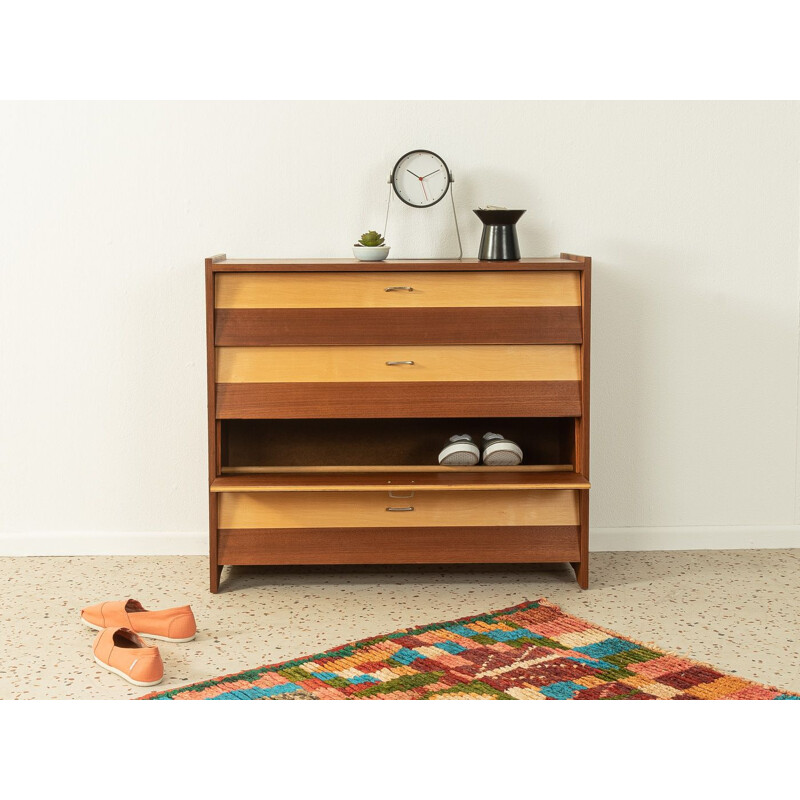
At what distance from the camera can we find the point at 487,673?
2721 millimetres

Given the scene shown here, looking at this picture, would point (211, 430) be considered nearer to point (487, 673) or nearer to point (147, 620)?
point (147, 620)

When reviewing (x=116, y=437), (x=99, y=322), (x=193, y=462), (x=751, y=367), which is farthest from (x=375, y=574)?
(x=751, y=367)

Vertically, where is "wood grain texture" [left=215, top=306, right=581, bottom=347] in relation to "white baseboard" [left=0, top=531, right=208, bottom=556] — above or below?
above

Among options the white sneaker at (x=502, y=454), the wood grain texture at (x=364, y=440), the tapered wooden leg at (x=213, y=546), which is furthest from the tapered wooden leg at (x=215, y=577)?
the white sneaker at (x=502, y=454)

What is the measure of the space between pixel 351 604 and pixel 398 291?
1.05 meters

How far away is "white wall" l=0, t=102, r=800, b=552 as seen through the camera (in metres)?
3.83

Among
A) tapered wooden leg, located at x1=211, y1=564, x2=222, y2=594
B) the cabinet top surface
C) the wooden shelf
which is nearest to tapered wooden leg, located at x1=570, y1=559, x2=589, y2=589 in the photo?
Answer: the wooden shelf

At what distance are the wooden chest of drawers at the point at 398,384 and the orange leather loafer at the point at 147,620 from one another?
0.45 metres

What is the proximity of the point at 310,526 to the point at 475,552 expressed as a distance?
1.88ft

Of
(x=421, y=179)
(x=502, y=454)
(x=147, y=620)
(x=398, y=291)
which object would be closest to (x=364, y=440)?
(x=502, y=454)

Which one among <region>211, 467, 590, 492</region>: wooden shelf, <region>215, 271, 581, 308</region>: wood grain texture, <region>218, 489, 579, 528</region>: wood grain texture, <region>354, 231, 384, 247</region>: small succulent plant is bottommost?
<region>218, 489, 579, 528</region>: wood grain texture

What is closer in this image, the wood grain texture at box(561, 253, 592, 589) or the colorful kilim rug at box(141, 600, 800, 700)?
the colorful kilim rug at box(141, 600, 800, 700)

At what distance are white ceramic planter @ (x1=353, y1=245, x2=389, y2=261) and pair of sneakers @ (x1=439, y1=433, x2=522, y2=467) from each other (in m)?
0.71

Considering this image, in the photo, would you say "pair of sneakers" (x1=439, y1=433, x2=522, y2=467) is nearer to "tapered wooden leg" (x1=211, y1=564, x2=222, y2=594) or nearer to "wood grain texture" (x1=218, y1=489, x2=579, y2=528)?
"wood grain texture" (x1=218, y1=489, x2=579, y2=528)
